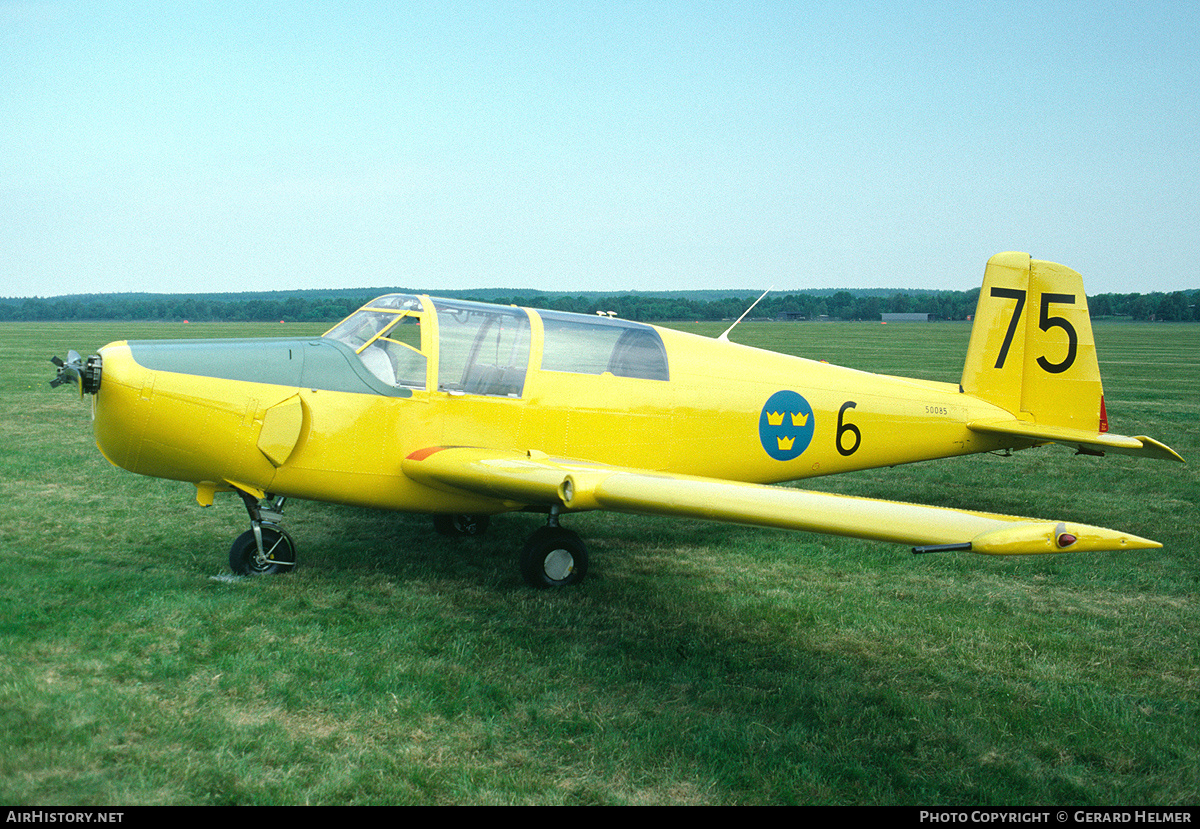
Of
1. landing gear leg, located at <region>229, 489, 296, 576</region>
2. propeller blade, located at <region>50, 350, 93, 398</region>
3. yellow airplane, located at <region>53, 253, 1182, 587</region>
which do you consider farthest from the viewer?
landing gear leg, located at <region>229, 489, 296, 576</region>

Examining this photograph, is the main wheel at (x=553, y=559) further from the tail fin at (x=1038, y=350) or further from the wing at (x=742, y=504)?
the tail fin at (x=1038, y=350)

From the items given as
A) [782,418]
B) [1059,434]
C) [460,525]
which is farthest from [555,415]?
[1059,434]

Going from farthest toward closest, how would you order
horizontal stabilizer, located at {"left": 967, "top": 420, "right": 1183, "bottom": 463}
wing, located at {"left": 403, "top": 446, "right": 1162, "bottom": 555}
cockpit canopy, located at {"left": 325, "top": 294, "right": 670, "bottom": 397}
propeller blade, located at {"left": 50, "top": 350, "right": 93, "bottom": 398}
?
1. horizontal stabilizer, located at {"left": 967, "top": 420, "right": 1183, "bottom": 463}
2. cockpit canopy, located at {"left": 325, "top": 294, "right": 670, "bottom": 397}
3. propeller blade, located at {"left": 50, "top": 350, "right": 93, "bottom": 398}
4. wing, located at {"left": 403, "top": 446, "right": 1162, "bottom": 555}

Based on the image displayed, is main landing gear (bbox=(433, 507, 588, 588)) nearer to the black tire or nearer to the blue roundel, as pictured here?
the black tire

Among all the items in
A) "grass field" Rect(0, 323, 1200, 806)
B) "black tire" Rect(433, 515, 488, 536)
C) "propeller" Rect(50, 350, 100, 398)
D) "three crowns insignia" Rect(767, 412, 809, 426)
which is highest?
"propeller" Rect(50, 350, 100, 398)

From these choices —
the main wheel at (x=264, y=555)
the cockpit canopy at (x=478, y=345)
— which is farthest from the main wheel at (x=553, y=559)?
the main wheel at (x=264, y=555)

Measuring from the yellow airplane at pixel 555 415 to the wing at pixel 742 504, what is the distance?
0.05 feet

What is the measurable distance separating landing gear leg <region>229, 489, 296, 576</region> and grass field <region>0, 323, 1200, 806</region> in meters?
0.21

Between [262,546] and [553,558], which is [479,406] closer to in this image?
[553,558]

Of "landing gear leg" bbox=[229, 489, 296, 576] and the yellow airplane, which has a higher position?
the yellow airplane

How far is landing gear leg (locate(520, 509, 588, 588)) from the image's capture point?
19.7ft

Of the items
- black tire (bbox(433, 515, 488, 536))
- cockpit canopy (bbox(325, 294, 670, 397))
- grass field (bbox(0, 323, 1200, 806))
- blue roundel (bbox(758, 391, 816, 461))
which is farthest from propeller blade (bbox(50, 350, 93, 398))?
blue roundel (bbox(758, 391, 816, 461))

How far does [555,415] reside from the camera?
6.39m

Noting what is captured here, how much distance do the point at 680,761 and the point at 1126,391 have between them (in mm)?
20681
